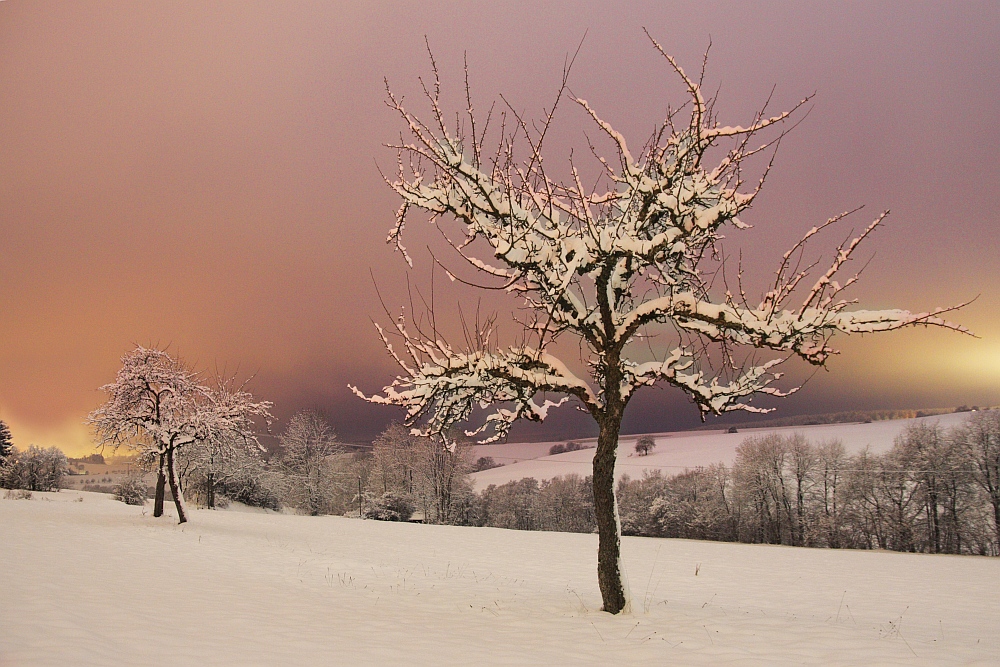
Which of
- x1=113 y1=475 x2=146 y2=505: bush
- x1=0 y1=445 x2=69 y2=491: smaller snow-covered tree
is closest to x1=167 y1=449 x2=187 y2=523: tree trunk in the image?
x1=113 y1=475 x2=146 y2=505: bush

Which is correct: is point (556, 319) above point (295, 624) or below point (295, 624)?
above

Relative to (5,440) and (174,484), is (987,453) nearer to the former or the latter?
(174,484)

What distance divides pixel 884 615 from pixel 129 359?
2631cm

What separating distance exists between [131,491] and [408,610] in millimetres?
39901

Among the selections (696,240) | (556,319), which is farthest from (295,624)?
(696,240)

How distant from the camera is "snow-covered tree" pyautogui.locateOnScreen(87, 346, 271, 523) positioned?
21.7m

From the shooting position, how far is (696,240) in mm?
9047

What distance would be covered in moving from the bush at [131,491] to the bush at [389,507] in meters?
18.0

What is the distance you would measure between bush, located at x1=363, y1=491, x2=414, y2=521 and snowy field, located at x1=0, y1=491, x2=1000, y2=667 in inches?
1167

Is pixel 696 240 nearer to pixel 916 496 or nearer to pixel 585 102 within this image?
pixel 585 102

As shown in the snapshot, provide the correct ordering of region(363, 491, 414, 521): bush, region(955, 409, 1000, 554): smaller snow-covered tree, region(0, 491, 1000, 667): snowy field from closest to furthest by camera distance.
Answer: region(0, 491, 1000, 667): snowy field → region(955, 409, 1000, 554): smaller snow-covered tree → region(363, 491, 414, 521): bush

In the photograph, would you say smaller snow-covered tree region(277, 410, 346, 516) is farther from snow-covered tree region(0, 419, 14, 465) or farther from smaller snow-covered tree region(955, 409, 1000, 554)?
smaller snow-covered tree region(955, 409, 1000, 554)

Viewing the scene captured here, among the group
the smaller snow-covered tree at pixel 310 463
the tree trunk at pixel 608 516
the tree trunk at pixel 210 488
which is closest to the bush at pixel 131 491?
the tree trunk at pixel 210 488

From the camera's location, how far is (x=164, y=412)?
2247 centimetres
